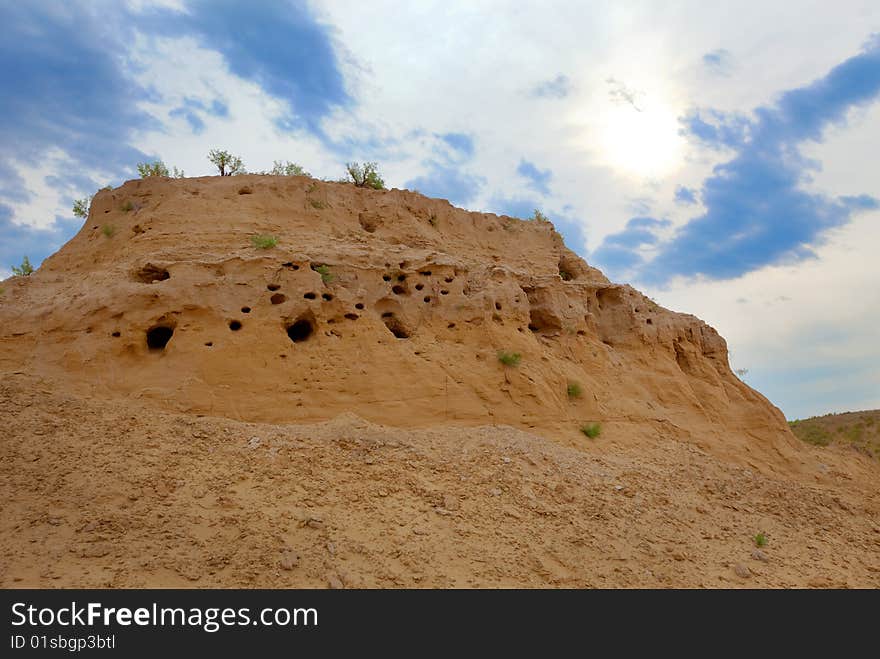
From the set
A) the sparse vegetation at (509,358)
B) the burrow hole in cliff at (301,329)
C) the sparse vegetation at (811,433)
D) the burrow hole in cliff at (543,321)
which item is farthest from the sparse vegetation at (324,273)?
the sparse vegetation at (811,433)

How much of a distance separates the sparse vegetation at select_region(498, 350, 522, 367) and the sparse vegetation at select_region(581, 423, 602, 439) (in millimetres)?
1458

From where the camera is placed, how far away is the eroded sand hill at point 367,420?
633 centimetres

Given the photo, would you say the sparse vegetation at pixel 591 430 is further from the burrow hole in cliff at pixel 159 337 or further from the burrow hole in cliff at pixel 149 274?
the burrow hole in cliff at pixel 149 274

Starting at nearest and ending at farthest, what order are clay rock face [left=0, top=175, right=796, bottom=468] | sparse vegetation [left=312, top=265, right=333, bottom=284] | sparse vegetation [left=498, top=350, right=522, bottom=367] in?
1. clay rock face [left=0, top=175, right=796, bottom=468]
2. sparse vegetation [left=312, top=265, right=333, bottom=284]
3. sparse vegetation [left=498, top=350, right=522, bottom=367]

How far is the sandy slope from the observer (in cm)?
588

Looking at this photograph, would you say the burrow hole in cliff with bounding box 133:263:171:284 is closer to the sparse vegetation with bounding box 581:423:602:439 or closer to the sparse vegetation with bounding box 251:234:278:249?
the sparse vegetation with bounding box 251:234:278:249

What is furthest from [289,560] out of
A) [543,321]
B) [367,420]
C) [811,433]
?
[811,433]

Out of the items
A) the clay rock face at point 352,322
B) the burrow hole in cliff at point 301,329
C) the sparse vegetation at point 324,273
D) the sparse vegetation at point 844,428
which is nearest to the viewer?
the clay rock face at point 352,322

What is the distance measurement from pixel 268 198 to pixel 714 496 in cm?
884

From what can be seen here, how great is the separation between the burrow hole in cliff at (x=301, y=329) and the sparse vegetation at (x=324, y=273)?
2.30ft

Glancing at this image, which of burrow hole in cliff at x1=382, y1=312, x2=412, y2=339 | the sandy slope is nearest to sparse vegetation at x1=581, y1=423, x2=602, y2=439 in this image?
the sandy slope
